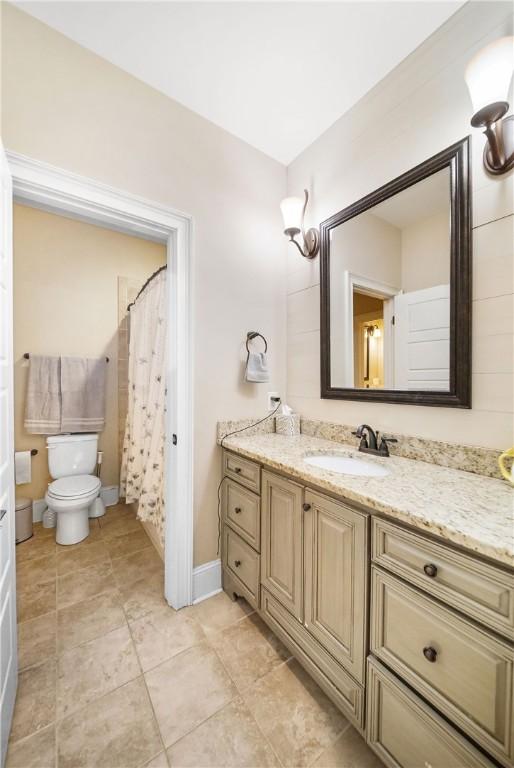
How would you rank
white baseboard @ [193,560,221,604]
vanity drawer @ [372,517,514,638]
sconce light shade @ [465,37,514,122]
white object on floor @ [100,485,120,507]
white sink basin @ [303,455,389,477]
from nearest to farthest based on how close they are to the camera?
vanity drawer @ [372,517,514,638] → sconce light shade @ [465,37,514,122] → white sink basin @ [303,455,389,477] → white baseboard @ [193,560,221,604] → white object on floor @ [100,485,120,507]

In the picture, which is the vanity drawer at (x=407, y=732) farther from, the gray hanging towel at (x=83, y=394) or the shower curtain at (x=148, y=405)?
the gray hanging towel at (x=83, y=394)

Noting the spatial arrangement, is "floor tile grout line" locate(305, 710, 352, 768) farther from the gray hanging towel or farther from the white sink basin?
the gray hanging towel

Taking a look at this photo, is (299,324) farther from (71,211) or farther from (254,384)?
(71,211)

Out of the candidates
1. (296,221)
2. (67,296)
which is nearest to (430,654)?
(296,221)

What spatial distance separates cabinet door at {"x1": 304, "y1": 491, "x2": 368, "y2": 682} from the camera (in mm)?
941

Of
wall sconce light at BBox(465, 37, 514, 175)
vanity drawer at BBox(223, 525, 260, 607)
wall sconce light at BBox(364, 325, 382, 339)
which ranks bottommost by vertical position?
vanity drawer at BBox(223, 525, 260, 607)

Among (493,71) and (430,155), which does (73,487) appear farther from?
(493,71)

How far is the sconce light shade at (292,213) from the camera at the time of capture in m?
1.71

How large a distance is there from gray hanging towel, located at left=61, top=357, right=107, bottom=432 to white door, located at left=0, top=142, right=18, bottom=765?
5.22 feet

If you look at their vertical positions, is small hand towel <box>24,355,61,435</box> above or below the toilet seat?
above

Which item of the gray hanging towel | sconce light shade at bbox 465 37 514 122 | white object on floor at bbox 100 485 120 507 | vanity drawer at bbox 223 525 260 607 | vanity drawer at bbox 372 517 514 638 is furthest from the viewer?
white object on floor at bbox 100 485 120 507

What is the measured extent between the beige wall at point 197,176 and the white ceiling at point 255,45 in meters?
0.09

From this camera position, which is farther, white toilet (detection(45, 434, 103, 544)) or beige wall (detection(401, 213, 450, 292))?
white toilet (detection(45, 434, 103, 544))

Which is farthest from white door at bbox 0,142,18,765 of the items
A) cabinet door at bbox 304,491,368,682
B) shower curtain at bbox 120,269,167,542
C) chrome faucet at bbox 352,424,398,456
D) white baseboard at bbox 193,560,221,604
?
chrome faucet at bbox 352,424,398,456
